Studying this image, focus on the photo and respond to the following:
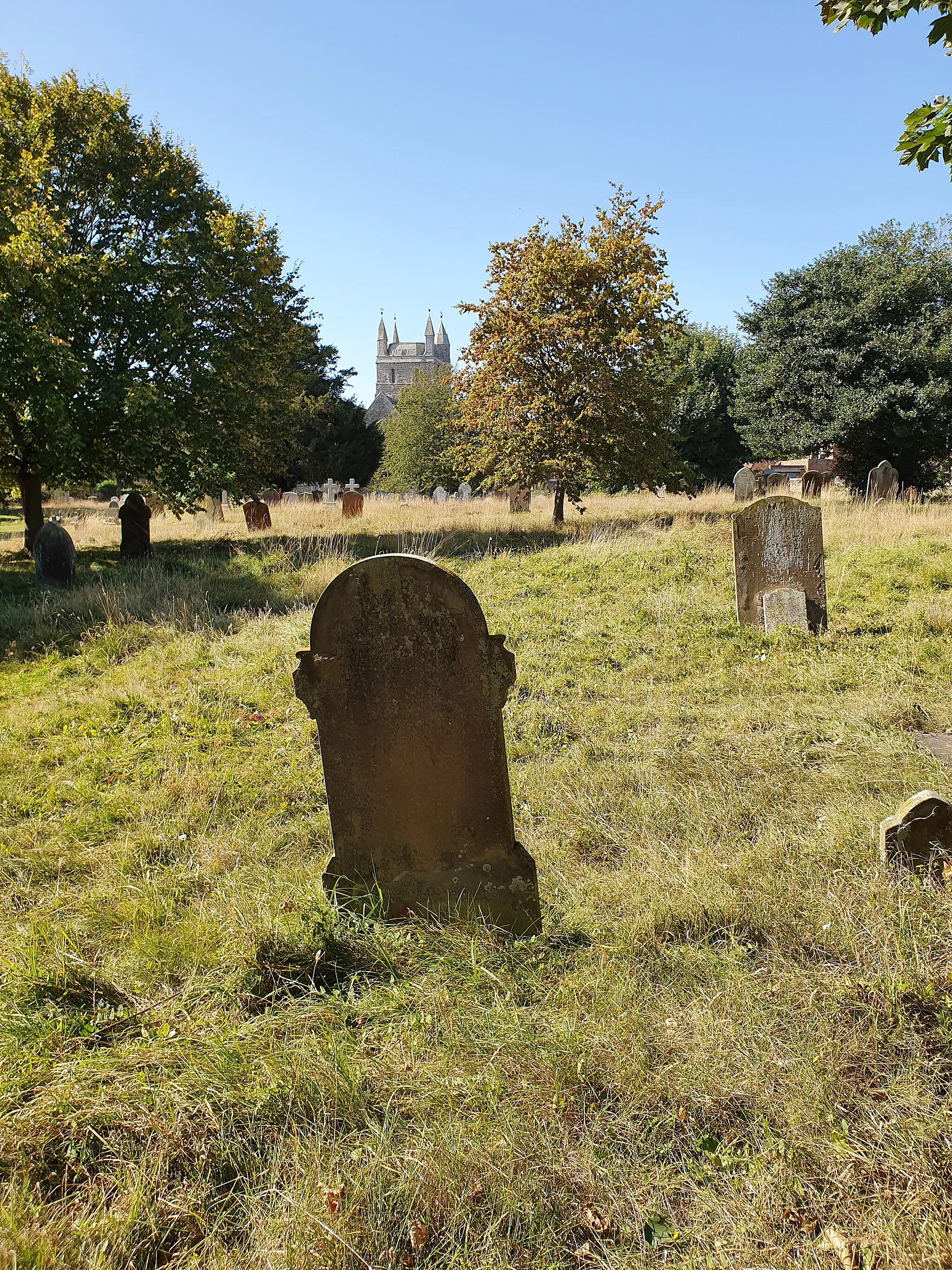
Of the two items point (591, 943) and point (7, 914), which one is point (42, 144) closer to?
point (7, 914)

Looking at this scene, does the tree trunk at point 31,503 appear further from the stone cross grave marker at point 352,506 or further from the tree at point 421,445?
the tree at point 421,445

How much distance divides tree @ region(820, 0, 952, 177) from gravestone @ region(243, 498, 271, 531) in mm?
15627

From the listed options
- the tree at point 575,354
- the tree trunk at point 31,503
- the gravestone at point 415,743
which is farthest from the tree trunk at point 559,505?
the gravestone at point 415,743

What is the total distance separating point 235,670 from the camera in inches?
283

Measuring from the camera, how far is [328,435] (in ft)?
115

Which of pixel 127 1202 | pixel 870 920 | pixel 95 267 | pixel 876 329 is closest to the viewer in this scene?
pixel 127 1202

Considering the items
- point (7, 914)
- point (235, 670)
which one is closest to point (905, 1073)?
point (7, 914)

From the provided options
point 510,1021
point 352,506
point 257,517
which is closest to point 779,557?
point 510,1021

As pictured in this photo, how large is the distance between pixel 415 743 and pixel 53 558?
10120 mm

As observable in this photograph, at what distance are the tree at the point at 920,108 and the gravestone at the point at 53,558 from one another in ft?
36.5

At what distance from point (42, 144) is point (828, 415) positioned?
62.2ft

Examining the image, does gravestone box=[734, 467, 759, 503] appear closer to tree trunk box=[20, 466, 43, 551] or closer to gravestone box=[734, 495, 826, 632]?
gravestone box=[734, 495, 826, 632]

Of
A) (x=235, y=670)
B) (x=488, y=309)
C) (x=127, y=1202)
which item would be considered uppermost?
(x=488, y=309)

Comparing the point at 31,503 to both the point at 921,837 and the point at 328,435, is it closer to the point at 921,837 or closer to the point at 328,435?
the point at 921,837
